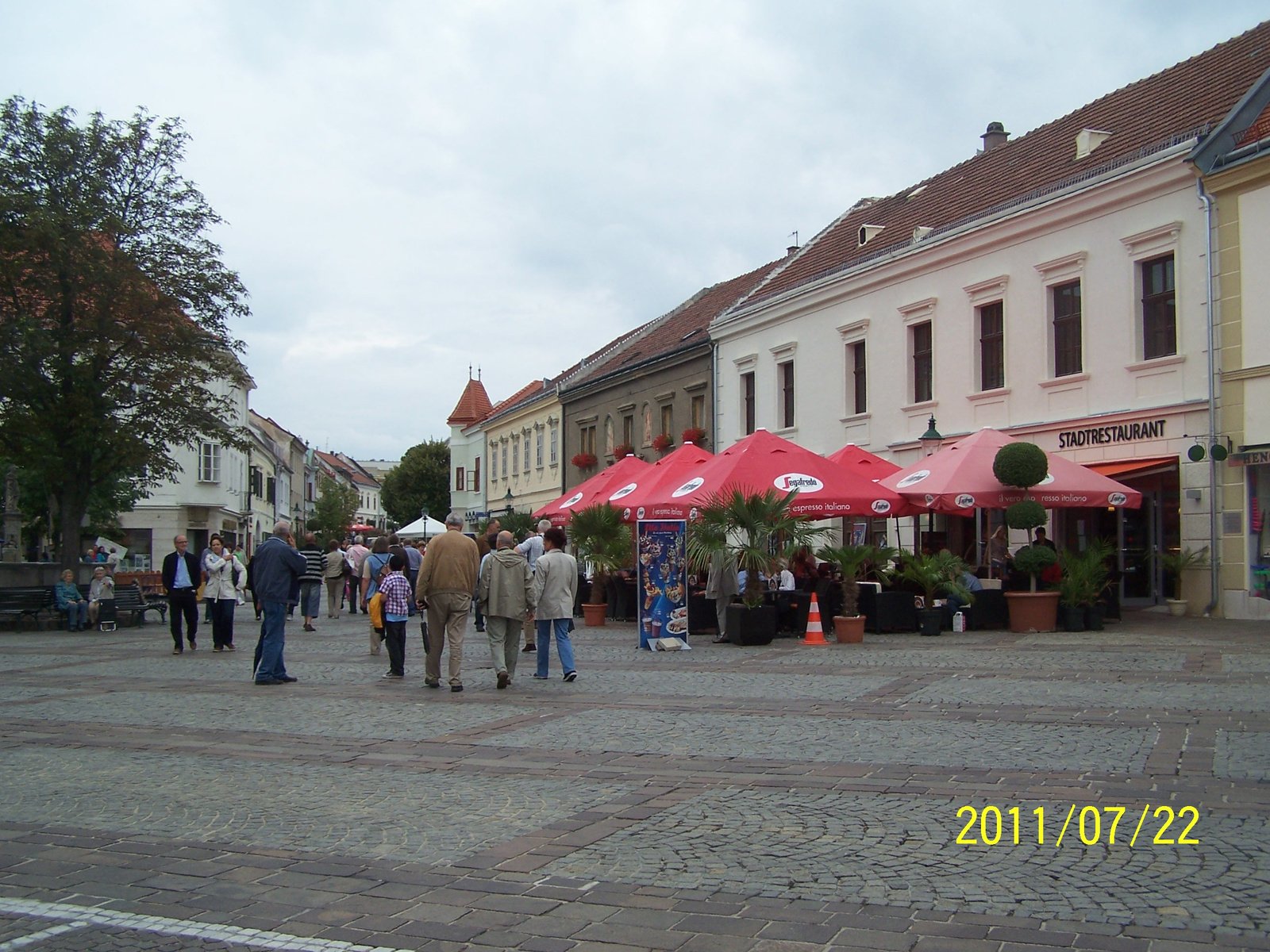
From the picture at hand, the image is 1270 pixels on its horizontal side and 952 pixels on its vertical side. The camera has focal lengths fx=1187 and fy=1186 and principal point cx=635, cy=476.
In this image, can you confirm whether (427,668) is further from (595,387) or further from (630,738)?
(595,387)

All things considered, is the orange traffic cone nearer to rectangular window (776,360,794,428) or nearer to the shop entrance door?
the shop entrance door

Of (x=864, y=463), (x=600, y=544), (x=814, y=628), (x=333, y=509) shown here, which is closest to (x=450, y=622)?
(x=814, y=628)

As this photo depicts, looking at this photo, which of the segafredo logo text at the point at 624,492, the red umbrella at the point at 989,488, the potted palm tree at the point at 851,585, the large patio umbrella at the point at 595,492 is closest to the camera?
the potted palm tree at the point at 851,585

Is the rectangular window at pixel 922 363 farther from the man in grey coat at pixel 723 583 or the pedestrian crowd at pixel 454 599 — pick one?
the pedestrian crowd at pixel 454 599

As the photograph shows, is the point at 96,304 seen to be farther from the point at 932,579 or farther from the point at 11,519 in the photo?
the point at 932,579

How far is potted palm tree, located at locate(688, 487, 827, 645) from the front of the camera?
16.9m

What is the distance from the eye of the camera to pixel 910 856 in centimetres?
550

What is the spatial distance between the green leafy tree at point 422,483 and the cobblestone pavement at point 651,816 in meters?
74.1

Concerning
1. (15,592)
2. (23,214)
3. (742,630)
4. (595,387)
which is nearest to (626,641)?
(742,630)

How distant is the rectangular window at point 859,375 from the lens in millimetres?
29938

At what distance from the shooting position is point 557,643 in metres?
12.5

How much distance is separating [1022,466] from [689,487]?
5.14 m
